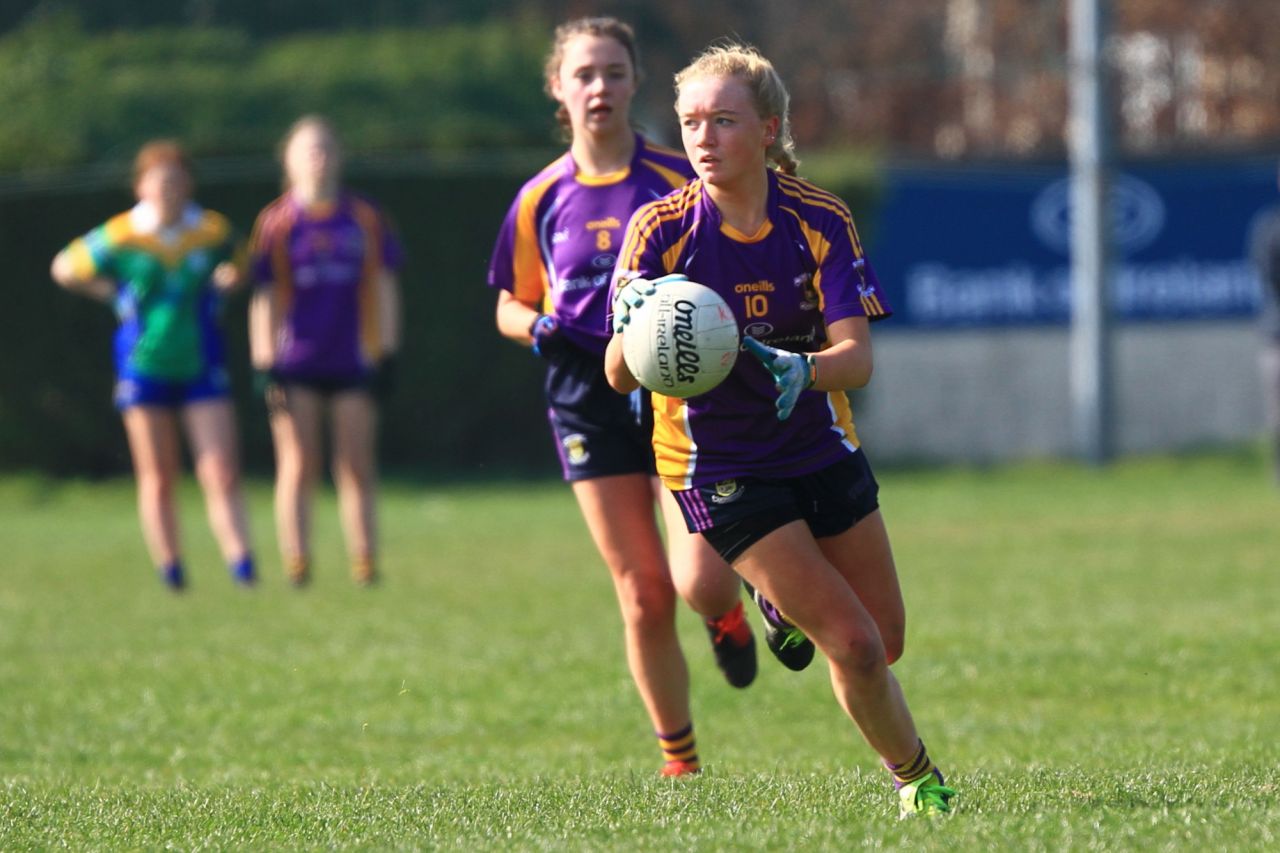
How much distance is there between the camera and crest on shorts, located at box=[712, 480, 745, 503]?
510 cm

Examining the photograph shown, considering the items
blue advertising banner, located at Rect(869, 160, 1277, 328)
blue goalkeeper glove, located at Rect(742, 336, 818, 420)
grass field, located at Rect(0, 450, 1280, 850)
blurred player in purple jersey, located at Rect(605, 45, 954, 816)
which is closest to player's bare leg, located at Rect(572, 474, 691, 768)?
grass field, located at Rect(0, 450, 1280, 850)

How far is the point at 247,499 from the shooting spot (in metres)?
19.2

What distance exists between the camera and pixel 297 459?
11750mm

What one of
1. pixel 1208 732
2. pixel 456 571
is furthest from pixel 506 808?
pixel 456 571

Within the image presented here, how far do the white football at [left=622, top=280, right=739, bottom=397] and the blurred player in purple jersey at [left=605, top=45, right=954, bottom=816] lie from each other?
137 mm

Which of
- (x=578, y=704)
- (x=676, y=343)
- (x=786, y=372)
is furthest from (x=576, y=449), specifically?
(x=578, y=704)

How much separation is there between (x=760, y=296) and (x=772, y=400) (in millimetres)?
277

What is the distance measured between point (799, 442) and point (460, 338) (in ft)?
48.2

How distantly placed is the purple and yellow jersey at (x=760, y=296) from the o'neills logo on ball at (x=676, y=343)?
0.30 meters

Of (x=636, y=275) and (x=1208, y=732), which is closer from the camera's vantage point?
(x=636, y=275)

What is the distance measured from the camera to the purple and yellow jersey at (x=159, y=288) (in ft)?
38.4

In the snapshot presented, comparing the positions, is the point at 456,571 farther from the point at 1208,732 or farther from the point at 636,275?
the point at 636,275

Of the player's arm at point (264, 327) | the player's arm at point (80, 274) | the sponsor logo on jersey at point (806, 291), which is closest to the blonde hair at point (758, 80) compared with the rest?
the sponsor logo on jersey at point (806, 291)

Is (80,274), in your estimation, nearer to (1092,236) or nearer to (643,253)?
(643,253)
